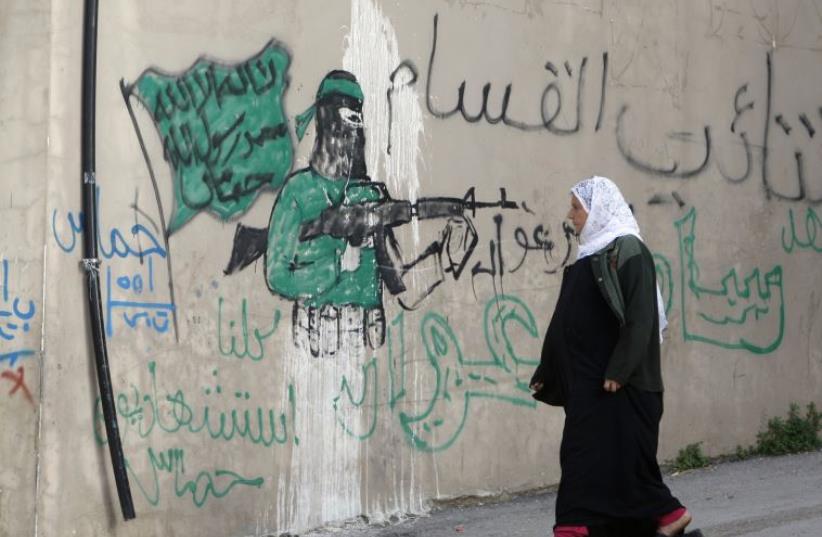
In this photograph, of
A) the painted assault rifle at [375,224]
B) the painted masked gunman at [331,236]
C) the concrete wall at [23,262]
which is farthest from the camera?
the painted masked gunman at [331,236]

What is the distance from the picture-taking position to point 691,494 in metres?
7.91

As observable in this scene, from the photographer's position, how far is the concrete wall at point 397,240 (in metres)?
5.84

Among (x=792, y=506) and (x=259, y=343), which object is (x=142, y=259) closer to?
(x=259, y=343)

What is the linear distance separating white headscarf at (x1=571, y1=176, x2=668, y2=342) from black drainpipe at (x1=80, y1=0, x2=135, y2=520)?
2094mm

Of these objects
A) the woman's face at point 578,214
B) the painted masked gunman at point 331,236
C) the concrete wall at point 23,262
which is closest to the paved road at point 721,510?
the painted masked gunman at point 331,236

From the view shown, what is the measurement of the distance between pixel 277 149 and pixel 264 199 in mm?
260

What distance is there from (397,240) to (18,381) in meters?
2.18

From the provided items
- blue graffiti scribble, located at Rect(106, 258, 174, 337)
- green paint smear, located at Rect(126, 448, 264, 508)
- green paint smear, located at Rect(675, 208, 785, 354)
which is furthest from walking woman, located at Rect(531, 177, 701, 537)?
green paint smear, located at Rect(675, 208, 785, 354)

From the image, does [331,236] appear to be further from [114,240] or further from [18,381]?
[18,381]

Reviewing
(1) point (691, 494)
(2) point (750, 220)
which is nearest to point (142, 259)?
(1) point (691, 494)

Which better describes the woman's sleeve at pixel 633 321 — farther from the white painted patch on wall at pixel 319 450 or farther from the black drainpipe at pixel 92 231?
the black drainpipe at pixel 92 231

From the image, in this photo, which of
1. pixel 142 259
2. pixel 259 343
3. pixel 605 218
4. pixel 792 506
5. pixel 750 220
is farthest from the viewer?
pixel 750 220

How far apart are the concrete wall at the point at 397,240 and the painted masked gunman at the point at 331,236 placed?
0.03 m

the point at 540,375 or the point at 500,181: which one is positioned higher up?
the point at 500,181
